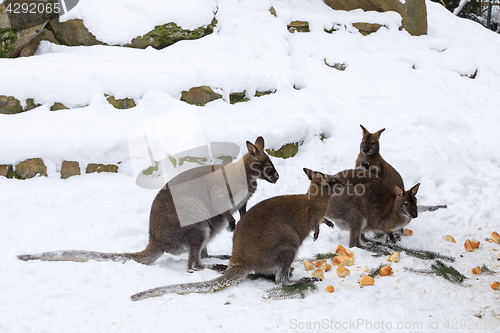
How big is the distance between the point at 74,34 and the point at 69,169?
3.41 metres

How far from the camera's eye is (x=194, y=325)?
3223mm

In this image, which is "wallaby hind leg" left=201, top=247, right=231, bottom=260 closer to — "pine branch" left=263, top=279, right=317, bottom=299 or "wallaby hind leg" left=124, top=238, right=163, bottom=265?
"wallaby hind leg" left=124, top=238, right=163, bottom=265

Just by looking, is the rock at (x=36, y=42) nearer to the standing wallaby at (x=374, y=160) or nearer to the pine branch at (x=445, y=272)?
the standing wallaby at (x=374, y=160)

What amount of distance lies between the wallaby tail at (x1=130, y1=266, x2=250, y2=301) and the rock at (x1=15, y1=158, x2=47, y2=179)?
3.14 meters

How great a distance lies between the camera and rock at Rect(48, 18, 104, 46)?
8.09m

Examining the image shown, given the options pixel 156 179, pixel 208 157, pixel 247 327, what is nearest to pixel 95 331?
pixel 247 327

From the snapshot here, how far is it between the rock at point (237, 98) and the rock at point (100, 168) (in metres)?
2.54

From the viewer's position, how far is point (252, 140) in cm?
673

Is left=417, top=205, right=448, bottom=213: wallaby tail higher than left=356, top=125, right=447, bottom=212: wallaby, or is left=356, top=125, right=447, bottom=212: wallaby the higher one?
left=356, top=125, right=447, bottom=212: wallaby

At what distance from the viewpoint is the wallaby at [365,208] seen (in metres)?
5.22

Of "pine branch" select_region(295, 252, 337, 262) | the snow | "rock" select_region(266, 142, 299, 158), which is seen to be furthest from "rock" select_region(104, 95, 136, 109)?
"pine branch" select_region(295, 252, 337, 262)

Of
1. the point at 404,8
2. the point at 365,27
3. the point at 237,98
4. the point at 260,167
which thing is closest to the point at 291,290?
the point at 260,167

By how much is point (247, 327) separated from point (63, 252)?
200 centimetres

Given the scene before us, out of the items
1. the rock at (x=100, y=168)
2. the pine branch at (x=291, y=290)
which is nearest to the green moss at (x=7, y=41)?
the rock at (x=100, y=168)
